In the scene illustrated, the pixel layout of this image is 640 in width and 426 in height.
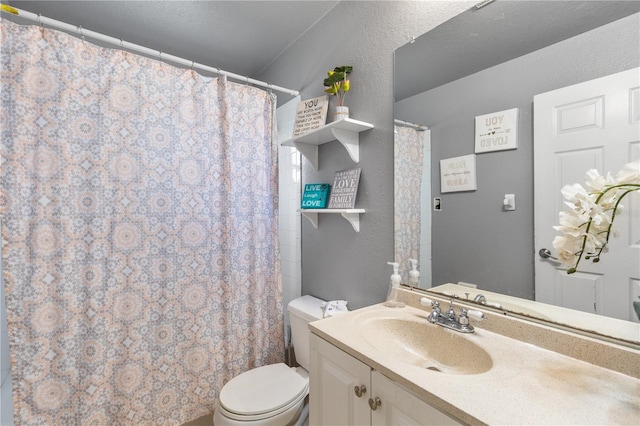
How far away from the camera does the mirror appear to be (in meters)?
0.84

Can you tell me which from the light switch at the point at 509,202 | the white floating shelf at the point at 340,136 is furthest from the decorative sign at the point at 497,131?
the white floating shelf at the point at 340,136

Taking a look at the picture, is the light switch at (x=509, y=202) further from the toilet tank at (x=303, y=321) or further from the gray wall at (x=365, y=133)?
the toilet tank at (x=303, y=321)

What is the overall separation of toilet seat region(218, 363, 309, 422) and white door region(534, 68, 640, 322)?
1127 mm

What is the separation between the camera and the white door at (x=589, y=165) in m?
0.76

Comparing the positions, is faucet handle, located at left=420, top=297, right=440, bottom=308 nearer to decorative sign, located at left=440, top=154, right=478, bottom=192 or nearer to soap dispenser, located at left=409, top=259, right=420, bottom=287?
soap dispenser, located at left=409, top=259, right=420, bottom=287

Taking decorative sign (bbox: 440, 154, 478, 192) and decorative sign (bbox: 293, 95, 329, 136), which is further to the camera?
decorative sign (bbox: 293, 95, 329, 136)

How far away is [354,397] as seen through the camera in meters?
0.91

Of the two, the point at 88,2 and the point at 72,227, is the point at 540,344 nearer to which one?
the point at 72,227

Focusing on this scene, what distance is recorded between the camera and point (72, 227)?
1.33 meters

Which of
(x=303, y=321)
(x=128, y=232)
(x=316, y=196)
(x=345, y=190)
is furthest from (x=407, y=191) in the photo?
(x=128, y=232)

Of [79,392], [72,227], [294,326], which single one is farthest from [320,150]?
[79,392]

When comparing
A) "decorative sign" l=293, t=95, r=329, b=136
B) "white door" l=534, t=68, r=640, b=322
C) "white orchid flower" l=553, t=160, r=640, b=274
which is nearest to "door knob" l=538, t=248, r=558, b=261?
"white door" l=534, t=68, r=640, b=322

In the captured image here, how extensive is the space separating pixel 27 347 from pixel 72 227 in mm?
541

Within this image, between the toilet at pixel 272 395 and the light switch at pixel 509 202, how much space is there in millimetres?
1055
